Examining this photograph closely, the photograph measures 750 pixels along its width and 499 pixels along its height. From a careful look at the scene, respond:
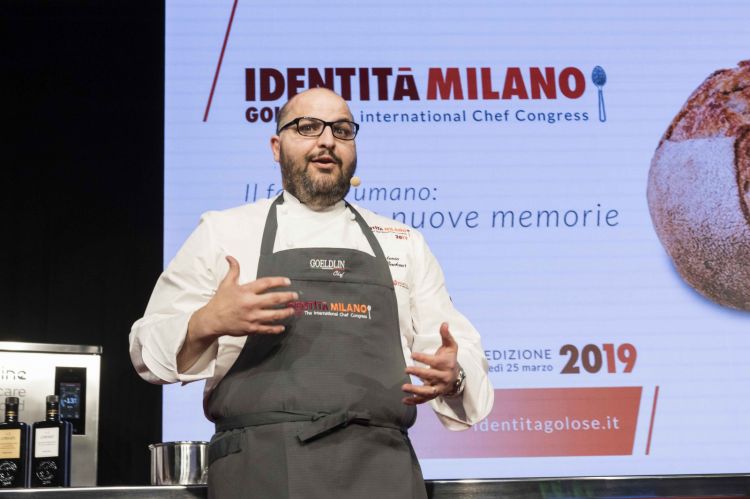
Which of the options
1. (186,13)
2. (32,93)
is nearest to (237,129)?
(186,13)

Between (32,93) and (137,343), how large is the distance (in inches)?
76.5

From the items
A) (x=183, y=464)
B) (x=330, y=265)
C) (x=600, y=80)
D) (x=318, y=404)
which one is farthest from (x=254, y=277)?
(x=600, y=80)

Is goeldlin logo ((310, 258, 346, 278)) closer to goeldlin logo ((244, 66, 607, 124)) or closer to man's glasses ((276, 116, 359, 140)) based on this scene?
man's glasses ((276, 116, 359, 140))

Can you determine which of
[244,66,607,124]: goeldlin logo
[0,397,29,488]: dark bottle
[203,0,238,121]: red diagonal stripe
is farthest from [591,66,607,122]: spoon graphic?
[0,397,29,488]: dark bottle

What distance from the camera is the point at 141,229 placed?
130 inches

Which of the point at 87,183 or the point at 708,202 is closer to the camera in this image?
the point at 708,202

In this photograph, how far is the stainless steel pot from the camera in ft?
6.86

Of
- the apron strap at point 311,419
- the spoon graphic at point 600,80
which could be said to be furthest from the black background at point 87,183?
the apron strap at point 311,419

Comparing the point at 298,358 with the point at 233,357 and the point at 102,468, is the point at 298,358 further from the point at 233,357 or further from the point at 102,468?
the point at 102,468

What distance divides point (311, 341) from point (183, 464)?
59cm

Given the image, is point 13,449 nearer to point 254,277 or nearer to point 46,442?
point 46,442

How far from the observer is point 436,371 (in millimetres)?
1602

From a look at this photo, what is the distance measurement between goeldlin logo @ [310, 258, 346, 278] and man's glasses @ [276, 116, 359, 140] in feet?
0.89

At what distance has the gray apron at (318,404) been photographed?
64.7 inches
